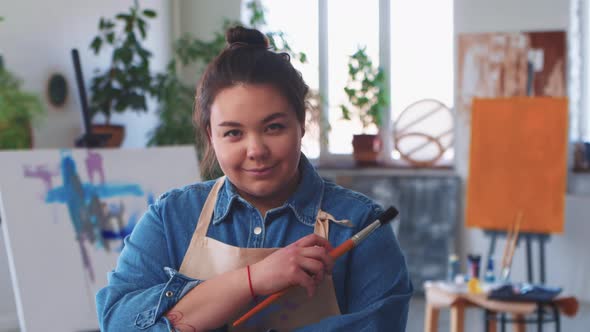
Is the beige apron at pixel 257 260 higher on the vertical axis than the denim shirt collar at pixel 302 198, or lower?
lower

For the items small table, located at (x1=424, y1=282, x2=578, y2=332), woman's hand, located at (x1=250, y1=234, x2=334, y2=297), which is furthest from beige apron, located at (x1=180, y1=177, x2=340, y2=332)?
small table, located at (x1=424, y1=282, x2=578, y2=332)

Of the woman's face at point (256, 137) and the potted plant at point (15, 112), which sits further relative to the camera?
the potted plant at point (15, 112)

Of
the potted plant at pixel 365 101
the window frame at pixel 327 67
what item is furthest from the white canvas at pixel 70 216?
the window frame at pixel 327 67

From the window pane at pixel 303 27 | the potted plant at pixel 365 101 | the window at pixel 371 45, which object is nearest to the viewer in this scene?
the potted plant at pixel 365 101

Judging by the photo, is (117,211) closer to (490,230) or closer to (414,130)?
(490,230)

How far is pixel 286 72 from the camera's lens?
3.86ft

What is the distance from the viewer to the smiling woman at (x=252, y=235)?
1.11 metres

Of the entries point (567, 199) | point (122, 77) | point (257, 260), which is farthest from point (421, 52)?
point (257, 260)

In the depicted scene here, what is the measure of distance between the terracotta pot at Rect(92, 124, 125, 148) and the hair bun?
333cm

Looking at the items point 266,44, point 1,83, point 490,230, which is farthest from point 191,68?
point 266,44

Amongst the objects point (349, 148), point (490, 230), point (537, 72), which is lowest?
point (490, 230)

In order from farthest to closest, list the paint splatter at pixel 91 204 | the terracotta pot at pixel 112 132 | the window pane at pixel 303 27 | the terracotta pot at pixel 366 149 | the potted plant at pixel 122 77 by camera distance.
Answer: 1. the window pane at pixel 303 27
2. the terracotta pot at pixel 366 149
3. the terracotta pot at pixel 112 132
4. the potted plant at pixel 122 77
5. the paint splatter at pixel 91 204

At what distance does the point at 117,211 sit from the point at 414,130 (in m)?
3.18

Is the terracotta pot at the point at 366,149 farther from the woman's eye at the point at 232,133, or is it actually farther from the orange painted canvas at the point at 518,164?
the woman's eye at the point at 232,133
